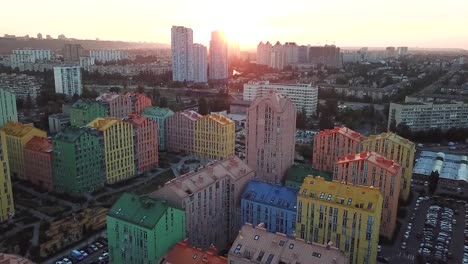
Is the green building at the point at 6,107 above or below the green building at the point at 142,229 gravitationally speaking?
above

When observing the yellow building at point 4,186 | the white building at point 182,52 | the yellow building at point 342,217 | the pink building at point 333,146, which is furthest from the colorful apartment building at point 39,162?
the white building at point 182,52

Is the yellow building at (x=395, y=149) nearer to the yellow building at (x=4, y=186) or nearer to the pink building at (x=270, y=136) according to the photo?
the pink building at (x=270, y=136)

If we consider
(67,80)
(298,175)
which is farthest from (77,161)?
(67,80)

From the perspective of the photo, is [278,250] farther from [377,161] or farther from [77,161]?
[77,161]

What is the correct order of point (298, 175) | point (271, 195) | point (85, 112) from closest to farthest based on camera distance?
1. point (271, 195)
2. point (298, 175)
3. point (85, 112)

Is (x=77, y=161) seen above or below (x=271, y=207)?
above

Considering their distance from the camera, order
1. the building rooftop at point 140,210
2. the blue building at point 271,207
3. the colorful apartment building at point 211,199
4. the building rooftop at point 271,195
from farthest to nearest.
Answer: the building rooftop at point 271,195 < the blue building at point 271,207 < the colorful apartment building at point 211,199 < the building rooftop at point 140,210

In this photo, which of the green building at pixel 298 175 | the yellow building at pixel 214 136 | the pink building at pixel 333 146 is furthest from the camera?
the yellow building at pixel 214 136
